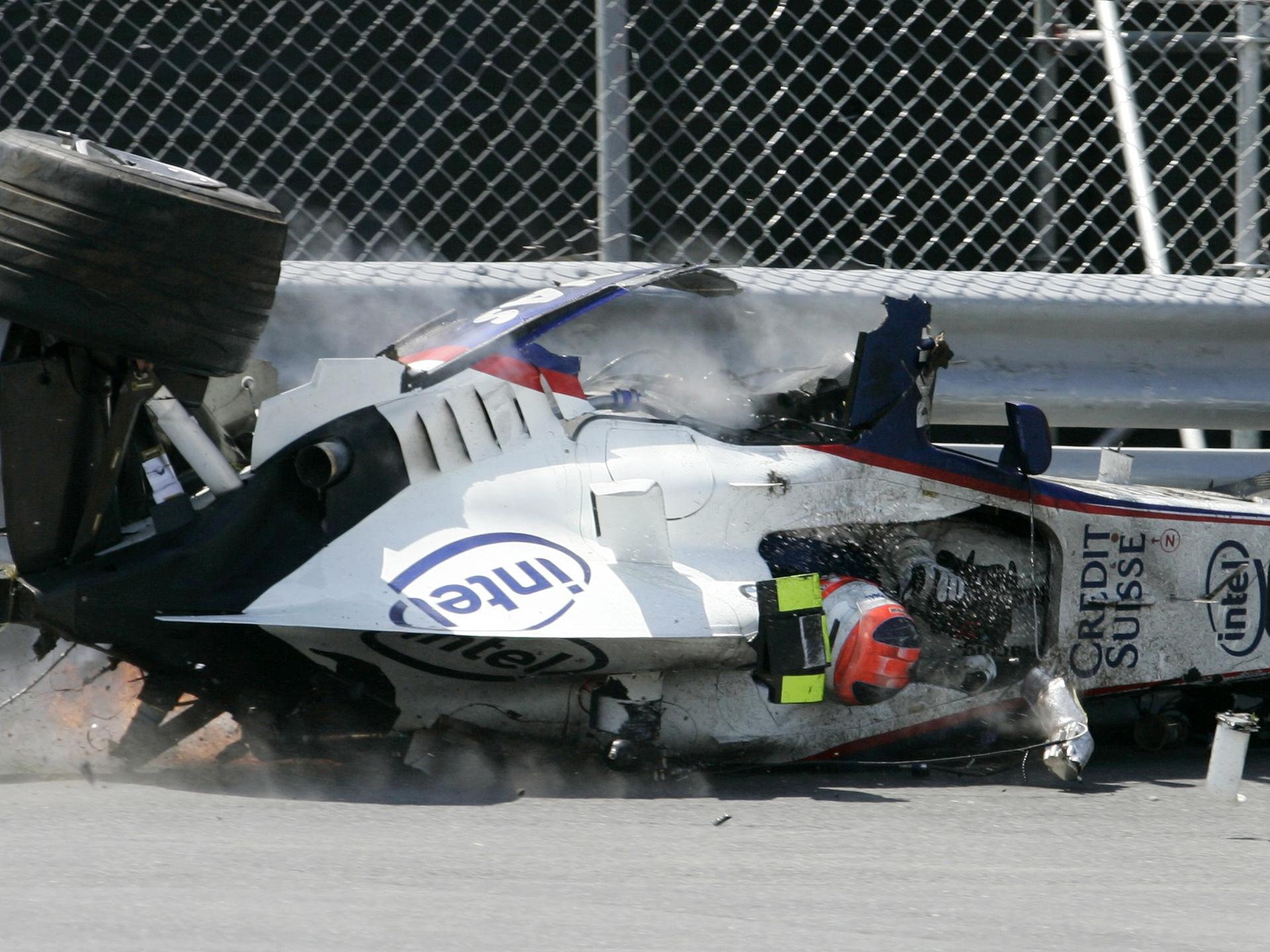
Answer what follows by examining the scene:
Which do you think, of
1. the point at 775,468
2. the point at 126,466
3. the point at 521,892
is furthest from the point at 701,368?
the point at 521,892

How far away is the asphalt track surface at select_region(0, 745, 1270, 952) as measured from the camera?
2.38m

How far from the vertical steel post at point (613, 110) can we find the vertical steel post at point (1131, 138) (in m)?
1.44

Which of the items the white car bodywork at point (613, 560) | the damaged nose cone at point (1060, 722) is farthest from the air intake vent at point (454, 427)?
the damaged nose cone at point (1060, 722)

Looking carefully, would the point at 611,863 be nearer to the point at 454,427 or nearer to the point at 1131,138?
the point at 454,427

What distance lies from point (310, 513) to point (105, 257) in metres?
0.68

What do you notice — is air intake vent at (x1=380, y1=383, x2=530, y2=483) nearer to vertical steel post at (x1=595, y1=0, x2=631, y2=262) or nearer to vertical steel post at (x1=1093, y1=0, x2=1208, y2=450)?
vertical steel post at (x1=595, y1=0, x2=631, y2=262)

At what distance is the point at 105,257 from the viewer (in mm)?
2912

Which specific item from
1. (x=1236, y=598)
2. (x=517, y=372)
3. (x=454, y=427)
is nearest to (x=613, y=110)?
(x=517, y=372)

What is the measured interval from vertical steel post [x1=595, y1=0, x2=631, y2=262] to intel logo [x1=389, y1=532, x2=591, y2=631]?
1.32m

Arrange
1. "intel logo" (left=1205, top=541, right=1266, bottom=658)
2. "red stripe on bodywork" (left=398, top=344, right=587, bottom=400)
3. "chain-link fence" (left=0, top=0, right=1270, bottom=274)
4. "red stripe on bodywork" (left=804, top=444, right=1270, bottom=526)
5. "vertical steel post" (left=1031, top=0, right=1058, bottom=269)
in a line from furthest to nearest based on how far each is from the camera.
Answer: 1. "chain-link fence" (left=0, top=0, right=1270, bottom=274)
2. "vertical steel post" (left=1031, top=0, right=1058, bottom=269)
3. "intel logo" (left=1205, top=541, right=1266, bottom=658)
4. "red stripe on bodywork" (left=804, top=444, right=1270, bottom=526)
5. "red stripe on bodywork" (left=398, top=344, right=587, bottom=400)

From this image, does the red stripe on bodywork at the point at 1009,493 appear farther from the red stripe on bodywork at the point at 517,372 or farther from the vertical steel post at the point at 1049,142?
the vertical steel post at the point at 1049,142

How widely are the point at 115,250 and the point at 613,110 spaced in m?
1.69

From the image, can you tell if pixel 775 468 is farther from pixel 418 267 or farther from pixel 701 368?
pixel 418 267

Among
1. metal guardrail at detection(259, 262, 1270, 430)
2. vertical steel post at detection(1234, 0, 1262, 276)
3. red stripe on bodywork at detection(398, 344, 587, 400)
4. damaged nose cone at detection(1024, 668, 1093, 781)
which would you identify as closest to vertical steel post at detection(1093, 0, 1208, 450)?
metal guardrail at detection(259, 262, 1270, 430)
